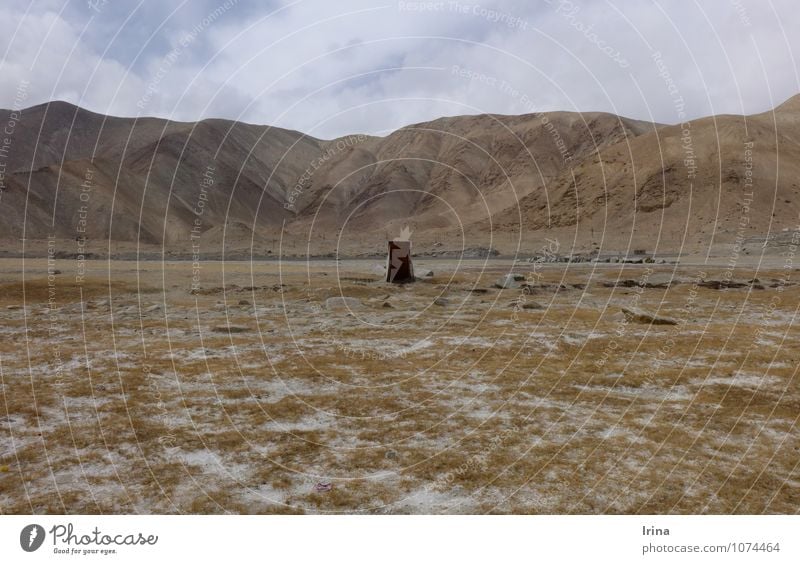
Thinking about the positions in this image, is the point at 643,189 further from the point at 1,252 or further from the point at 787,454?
the point at 787,454

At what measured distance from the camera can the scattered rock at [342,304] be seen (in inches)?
982

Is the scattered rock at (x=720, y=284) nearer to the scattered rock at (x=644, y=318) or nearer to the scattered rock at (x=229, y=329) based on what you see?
the scattered rock at (x=644, y=318)

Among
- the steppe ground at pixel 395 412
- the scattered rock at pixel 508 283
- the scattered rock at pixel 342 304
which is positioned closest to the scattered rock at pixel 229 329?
the steppe ground at pixel 395 412

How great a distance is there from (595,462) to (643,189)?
98.6 m

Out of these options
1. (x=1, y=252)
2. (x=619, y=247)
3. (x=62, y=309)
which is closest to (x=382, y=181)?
(x=619, y=247)

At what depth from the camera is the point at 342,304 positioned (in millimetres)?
25547

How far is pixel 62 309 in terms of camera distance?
23031 mm

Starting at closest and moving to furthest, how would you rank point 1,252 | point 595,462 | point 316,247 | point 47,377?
point 595,462, point 47,377, point 1,252, point 316,247

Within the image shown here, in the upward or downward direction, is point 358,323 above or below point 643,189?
below

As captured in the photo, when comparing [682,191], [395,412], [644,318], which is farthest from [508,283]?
[682,191]
